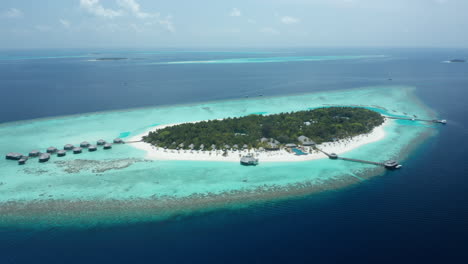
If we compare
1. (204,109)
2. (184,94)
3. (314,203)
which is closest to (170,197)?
(314,203)

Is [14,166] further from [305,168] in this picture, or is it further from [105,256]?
[305,168]

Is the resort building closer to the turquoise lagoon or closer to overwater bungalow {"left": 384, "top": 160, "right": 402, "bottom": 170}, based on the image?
the turquoise lagoon

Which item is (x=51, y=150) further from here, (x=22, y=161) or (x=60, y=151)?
(x=22, y=161)

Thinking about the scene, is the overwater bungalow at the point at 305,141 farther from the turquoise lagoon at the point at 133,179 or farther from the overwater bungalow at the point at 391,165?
the overwater bungalow at the point at 391,165

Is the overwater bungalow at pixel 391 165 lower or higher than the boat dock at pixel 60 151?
lower

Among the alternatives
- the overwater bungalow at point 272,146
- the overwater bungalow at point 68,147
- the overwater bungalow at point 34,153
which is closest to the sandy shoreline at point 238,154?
the overwater bungalow at point 272,146

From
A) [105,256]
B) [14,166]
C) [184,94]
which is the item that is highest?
[184,94]

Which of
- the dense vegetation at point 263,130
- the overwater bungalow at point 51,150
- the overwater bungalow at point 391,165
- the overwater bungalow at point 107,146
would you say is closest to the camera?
the overwater bungalow at point 391,165

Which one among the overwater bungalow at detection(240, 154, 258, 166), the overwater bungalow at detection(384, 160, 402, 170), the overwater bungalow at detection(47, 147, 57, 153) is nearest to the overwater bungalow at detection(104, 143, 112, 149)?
the overwater bungalow at detection(47, 147, 57, 153)
